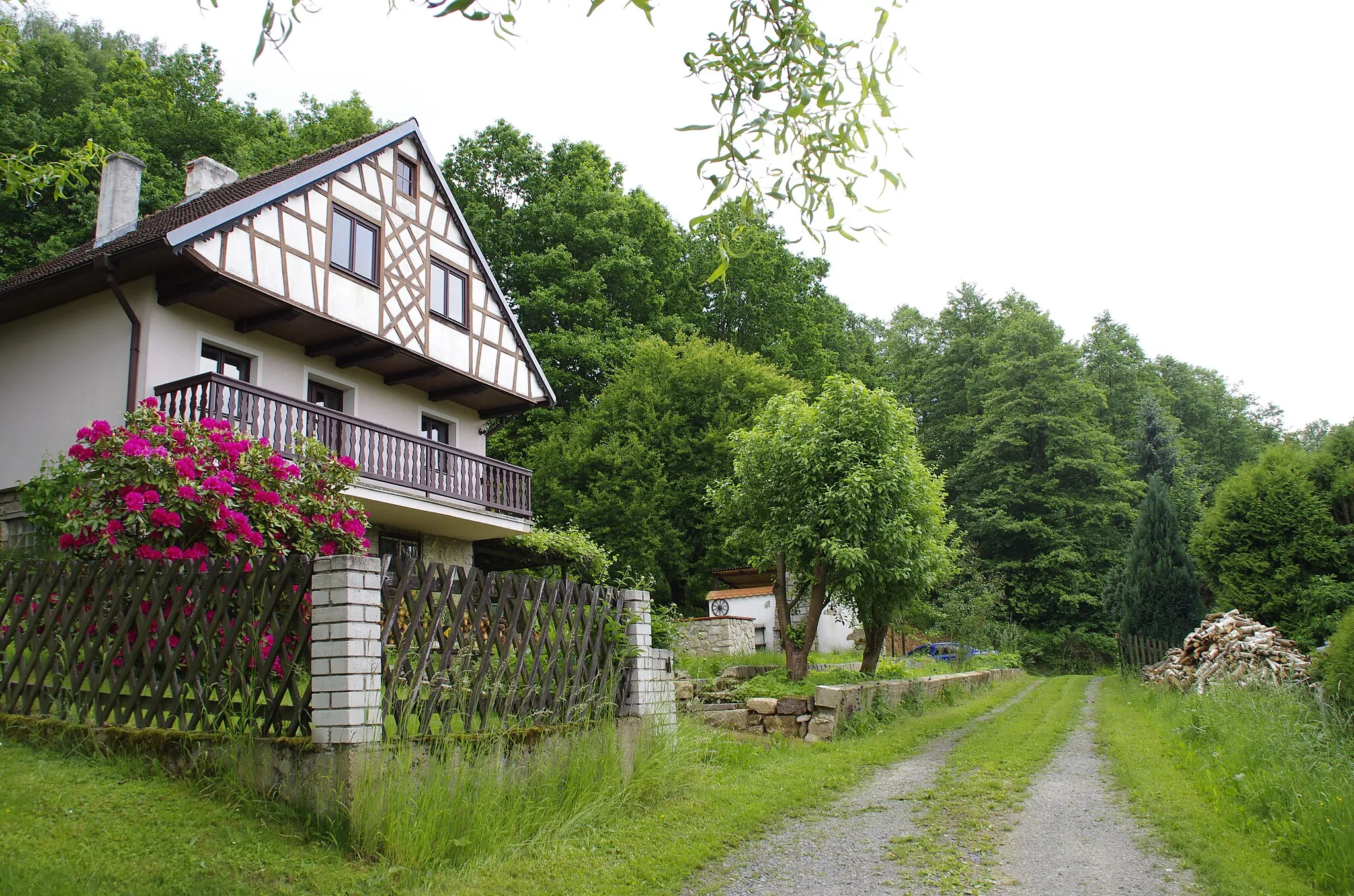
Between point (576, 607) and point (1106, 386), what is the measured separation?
4537cm

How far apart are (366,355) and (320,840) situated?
11873mm

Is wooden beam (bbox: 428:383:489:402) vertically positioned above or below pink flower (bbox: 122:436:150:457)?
above

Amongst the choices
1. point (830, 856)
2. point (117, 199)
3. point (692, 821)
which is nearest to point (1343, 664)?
point (830, 856)

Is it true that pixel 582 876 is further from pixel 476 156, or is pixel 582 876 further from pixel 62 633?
pixel 476 156

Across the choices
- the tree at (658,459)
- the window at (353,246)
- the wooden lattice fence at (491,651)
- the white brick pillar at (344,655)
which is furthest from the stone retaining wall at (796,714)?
the tree at (658,459)

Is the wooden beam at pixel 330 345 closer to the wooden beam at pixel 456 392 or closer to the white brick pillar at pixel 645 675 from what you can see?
the wooden beam at pixel 456 392

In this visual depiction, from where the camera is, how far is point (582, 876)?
544 centimetres

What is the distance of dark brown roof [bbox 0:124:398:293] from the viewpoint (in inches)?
518

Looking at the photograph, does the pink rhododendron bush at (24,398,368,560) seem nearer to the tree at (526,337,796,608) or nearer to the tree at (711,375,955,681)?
the tree at (711,375,955,681)

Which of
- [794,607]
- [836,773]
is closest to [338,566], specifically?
[836,773]

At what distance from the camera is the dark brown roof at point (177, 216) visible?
13150 mm

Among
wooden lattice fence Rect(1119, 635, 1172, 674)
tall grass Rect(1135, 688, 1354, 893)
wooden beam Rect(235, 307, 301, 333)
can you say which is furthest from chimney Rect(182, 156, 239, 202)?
wooden lattice fence Rect(1119, 635, 1172, 674)

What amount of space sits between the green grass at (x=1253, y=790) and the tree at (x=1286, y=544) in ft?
21.5

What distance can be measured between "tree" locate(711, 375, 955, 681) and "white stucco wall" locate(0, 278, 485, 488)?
763cm
